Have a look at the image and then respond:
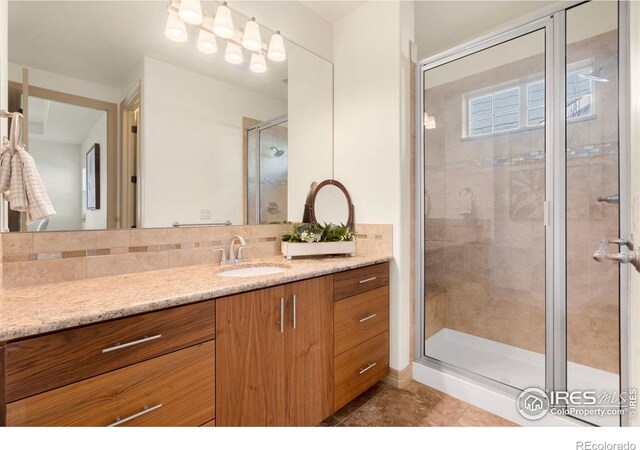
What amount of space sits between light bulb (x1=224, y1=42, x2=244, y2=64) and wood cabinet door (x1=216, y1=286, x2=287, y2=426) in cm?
146

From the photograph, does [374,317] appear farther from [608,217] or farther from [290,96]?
[290,96]

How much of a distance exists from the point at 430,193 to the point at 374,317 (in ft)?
3.11

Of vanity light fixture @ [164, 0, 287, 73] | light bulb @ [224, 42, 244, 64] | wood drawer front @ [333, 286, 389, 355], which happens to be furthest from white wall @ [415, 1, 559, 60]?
wood drawer front @ [333, 286, 389, 355]

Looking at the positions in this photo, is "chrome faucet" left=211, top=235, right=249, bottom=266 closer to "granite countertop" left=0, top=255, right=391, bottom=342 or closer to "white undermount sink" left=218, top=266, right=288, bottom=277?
"white undermount sink" left=218, top=266, right=288, bottom=277

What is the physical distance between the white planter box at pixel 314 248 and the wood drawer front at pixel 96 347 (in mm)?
805

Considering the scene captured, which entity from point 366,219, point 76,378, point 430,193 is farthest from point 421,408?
point 76,378

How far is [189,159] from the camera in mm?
1629

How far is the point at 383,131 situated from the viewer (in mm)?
1969

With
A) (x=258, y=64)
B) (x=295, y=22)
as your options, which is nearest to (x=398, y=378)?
(x=258, y=64)

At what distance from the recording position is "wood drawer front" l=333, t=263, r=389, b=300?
155 centimetres

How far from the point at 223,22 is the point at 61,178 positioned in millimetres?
1192

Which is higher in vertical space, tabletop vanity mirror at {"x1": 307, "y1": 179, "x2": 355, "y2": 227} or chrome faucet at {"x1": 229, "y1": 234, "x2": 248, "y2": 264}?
tabletop vanity mirror at {"x1": 307, "y1": 179, "x2": 355, "y2": 227}

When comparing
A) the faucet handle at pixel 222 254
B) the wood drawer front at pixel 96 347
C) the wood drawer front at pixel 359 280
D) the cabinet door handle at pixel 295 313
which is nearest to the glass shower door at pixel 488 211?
the wood drawer front at pixel 359 280

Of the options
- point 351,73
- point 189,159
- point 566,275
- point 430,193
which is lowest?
point 566,275
